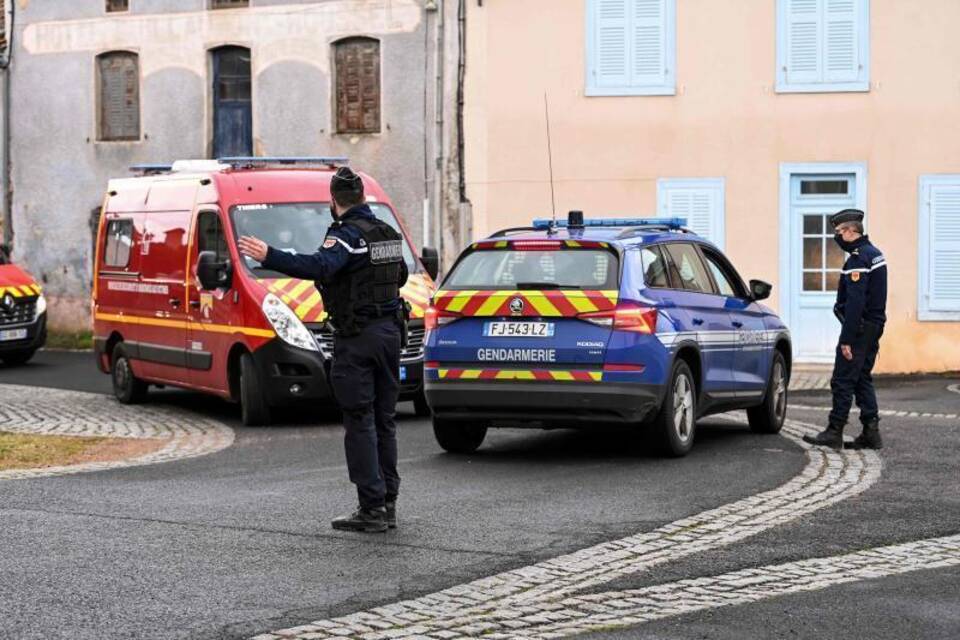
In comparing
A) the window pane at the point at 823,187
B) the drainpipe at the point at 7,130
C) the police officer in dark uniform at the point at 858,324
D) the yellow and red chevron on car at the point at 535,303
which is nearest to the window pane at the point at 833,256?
the window pane at the point at 823,187

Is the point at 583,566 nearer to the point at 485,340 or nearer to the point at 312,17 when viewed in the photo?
the point at 485,340

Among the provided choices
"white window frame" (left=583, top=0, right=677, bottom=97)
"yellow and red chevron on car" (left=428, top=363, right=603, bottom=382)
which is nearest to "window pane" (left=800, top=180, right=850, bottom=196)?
"white window frame" (left=583, top=0, right=677, bottom=97)

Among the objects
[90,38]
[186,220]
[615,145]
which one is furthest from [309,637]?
[90,38]

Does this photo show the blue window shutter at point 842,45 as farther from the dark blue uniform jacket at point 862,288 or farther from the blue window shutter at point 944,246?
the dark blue uniform jacket at point 862,288

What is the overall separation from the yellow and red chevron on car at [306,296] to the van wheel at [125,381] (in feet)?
10.8

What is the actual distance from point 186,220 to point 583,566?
9683 mm

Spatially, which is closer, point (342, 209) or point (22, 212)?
point (342, 209)

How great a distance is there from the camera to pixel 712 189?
25859mm

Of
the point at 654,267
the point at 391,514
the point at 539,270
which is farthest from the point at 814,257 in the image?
the point at 391,514

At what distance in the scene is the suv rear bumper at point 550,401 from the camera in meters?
12.1

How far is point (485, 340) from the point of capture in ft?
40.5

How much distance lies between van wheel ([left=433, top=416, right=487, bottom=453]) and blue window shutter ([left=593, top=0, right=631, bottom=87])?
44.6 ft

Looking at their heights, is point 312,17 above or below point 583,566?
above

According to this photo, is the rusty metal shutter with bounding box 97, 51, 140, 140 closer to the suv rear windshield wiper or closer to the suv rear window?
the suv rear window
